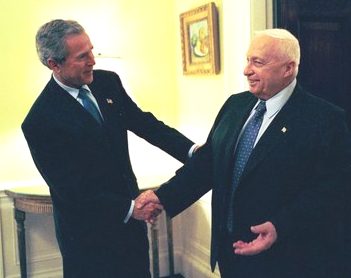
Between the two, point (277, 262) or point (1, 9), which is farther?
point (1, 9)

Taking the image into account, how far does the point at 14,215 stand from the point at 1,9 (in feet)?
4.52

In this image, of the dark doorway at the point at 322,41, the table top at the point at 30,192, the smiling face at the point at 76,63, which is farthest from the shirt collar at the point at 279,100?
the table top at the point at 30,192

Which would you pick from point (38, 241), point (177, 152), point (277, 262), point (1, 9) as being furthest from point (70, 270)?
point (1, 9)

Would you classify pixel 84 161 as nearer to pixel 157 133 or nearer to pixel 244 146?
pixel 157 133

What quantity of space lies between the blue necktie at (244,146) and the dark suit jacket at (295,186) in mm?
24

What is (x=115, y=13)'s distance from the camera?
3.84 metres

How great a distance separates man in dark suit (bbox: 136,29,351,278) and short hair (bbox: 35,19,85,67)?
30.3 inches

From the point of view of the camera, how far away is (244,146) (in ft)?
6.89

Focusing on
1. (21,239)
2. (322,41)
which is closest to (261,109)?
(322,41)

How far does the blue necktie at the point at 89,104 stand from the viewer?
2369 mm

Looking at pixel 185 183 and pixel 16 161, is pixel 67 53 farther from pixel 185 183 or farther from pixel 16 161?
pixel 16 161

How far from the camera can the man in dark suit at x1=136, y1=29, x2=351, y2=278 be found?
6.38 ft

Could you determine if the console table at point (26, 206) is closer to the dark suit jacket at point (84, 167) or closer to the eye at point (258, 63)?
the dark suit jacket at point (84, 167)

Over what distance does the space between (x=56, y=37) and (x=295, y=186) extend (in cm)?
117
